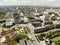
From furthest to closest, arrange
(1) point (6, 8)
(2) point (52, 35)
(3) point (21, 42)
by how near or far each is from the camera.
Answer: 1. (1) point (6, 8)
2. (2) point (52, 35)
3. (3) point (21, 42)

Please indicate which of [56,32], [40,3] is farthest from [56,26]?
[40,3]

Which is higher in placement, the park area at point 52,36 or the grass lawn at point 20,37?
the grass lawn at point 20,37

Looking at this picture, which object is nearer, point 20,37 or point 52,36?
point 20,37

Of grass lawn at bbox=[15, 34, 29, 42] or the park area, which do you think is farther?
grass lawn at bbox=[15, 34, 29, 42]

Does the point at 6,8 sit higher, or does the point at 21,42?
the point at 21,42

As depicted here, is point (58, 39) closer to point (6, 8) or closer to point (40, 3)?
point (40, 3)

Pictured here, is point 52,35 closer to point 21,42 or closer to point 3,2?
point 21,42

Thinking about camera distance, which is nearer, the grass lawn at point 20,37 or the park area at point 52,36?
the park area at point 52,36

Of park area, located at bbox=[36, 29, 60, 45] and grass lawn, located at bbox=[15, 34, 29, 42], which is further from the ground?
grass lawn, located at bbox=[15, 34, 29, 42]

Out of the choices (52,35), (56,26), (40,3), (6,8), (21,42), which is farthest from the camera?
(6,8)

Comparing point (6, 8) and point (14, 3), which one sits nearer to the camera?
point (14, 3)
